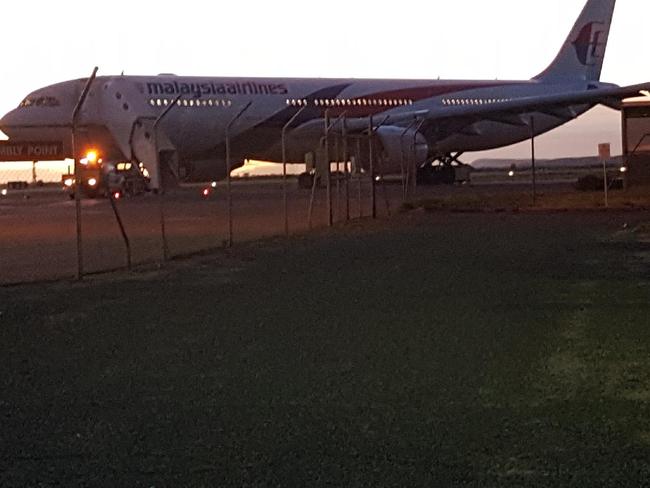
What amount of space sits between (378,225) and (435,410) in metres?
15.1

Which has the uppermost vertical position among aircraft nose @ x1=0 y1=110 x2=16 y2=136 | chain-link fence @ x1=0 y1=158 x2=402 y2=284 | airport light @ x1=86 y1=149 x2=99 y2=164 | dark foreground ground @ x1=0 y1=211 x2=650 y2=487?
aircraft nose @ x1=0 y1=110 x2=16 y2=136

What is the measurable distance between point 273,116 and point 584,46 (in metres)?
16.9

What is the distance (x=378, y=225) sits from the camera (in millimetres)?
21344

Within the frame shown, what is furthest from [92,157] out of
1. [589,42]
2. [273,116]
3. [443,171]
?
[589,42]

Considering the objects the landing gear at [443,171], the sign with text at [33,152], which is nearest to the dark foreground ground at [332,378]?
the sign with text at [33,152]

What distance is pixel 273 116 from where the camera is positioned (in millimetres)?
38406

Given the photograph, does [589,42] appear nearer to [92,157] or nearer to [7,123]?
[92,157]

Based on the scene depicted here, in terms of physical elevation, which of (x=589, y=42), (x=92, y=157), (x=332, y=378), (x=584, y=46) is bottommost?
(x=332, y=378)

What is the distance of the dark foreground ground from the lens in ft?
17.4

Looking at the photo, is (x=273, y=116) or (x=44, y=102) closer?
(x=44, y=102)

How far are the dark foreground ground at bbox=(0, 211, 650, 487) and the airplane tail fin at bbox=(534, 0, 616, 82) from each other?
37.1 m

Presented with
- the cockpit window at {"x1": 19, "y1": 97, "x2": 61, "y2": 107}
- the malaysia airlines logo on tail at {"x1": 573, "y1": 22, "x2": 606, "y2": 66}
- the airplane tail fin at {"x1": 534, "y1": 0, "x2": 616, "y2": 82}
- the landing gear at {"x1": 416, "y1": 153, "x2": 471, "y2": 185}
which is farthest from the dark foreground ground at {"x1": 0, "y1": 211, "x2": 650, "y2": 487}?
the malaysia airlines logo on tail at {"x1": 573, "y1": 22, "x2": 606, "y2": 66}

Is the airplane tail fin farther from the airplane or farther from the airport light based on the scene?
the airport light

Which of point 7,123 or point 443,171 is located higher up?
point 7,123
